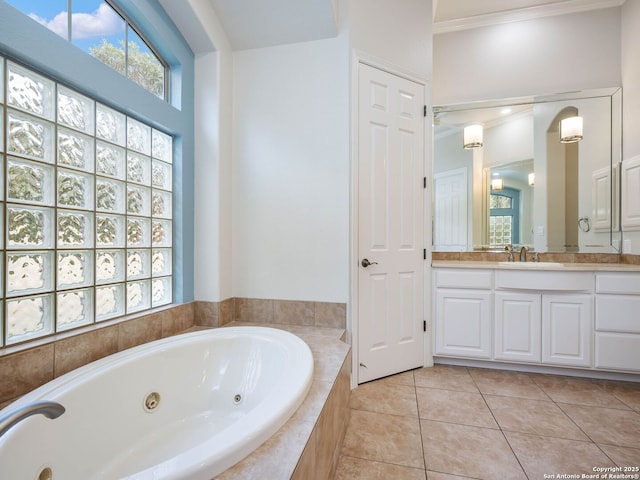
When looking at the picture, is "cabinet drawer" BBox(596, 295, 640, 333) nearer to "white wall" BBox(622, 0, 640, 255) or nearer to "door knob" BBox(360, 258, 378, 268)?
"white wall" BBox(622, 0, 640, 255)

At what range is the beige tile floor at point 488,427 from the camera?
1.29m

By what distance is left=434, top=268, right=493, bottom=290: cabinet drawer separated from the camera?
2.23 meters

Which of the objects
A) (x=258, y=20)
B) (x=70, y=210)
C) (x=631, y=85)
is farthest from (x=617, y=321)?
(x=70, y=210)

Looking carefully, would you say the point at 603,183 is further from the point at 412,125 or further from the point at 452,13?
the point at 452,13

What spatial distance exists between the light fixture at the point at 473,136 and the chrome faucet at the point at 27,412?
3.07 metres

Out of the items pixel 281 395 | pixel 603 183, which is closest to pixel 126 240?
pixel 281 395

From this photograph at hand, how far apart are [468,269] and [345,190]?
117cm

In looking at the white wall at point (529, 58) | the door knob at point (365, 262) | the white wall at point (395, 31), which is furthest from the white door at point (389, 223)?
the white wall at point (529, 58)

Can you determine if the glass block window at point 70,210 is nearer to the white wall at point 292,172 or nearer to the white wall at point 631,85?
the white wall at point 292,172

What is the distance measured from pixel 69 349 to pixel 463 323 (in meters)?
2.40

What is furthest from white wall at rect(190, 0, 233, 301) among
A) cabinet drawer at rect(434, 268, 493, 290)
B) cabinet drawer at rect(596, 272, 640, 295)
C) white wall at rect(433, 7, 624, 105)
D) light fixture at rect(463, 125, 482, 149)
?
cabinet drawer at rect(596, 272, 640, 295)

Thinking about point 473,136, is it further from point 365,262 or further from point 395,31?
point 365,262

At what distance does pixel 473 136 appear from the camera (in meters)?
2.68

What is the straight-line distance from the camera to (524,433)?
4.96 ft
